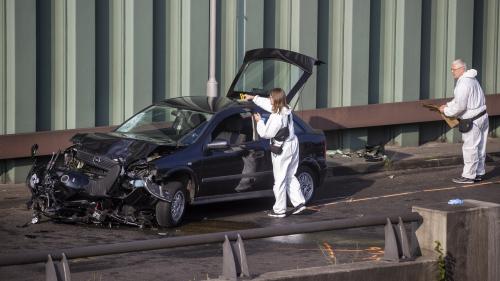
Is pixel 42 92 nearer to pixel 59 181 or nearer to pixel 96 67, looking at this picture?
pixel 96 67

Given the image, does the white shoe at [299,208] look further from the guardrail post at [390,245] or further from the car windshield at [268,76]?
the guardrail post at [390,245]

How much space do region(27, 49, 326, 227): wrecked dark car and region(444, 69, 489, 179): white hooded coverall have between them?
244cm

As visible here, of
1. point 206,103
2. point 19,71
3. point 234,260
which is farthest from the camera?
point 19,71

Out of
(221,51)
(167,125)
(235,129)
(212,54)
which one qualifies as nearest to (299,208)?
(235,129)

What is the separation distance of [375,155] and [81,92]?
5322 mm

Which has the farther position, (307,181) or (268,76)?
(268,76)

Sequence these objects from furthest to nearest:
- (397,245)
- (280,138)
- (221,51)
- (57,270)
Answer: (221,51)
(280,138)
(397,245)
(57,270)

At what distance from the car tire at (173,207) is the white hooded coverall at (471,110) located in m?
5.05

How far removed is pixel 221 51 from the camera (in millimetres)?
19219

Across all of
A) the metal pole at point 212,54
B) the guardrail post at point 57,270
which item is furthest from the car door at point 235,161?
the guardrail post at point 57,270

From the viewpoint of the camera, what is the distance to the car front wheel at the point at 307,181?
1566 cm

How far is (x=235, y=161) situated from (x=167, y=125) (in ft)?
3.38

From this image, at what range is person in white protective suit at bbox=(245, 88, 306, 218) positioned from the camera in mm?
14531

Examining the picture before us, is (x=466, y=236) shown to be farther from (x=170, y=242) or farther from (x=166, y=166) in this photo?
(x=166, y=166)
